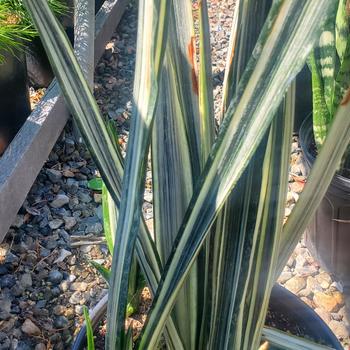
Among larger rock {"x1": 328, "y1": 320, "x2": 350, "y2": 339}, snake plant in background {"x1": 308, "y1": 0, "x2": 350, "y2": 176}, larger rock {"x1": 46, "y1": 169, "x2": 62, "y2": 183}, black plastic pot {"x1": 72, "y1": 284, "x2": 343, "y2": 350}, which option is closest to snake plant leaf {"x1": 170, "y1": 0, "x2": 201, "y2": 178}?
black plastic pot {"x1": 72, "y1": 284, "x2": 343, "y2": 350}

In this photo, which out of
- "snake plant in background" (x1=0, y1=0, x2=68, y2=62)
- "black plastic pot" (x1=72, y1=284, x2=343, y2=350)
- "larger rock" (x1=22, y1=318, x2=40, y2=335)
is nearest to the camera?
"black plastic pot" (x1=72, y1=284, x2=343, y2=350)

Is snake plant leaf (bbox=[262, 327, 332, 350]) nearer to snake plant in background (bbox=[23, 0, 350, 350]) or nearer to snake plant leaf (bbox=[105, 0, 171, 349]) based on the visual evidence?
snake plant in background (bbox=[23, 0, 350, 350])

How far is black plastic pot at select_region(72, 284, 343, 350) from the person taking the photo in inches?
36.0

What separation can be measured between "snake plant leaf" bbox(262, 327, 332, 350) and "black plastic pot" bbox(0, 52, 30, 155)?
3.34 ft

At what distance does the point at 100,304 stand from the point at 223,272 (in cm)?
38

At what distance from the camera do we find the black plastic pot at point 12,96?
151cm

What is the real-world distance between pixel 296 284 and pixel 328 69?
0.48m

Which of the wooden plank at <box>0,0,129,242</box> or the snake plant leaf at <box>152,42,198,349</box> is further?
the wooden plank at <box>0,0,129,242</box>

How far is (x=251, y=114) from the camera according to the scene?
1.40 feet

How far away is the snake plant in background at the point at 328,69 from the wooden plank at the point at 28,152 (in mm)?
698

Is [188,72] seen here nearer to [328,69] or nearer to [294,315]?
[294,315]

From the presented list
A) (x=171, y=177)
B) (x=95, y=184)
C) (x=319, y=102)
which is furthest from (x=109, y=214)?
(x=95, y=184)

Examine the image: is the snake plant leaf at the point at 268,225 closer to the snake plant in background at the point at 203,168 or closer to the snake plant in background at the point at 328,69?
the snake plant in background at the point at 203,168

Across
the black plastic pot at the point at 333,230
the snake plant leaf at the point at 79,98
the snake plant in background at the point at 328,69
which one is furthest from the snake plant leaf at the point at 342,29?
the snake plant leaf at the point at 79,98
